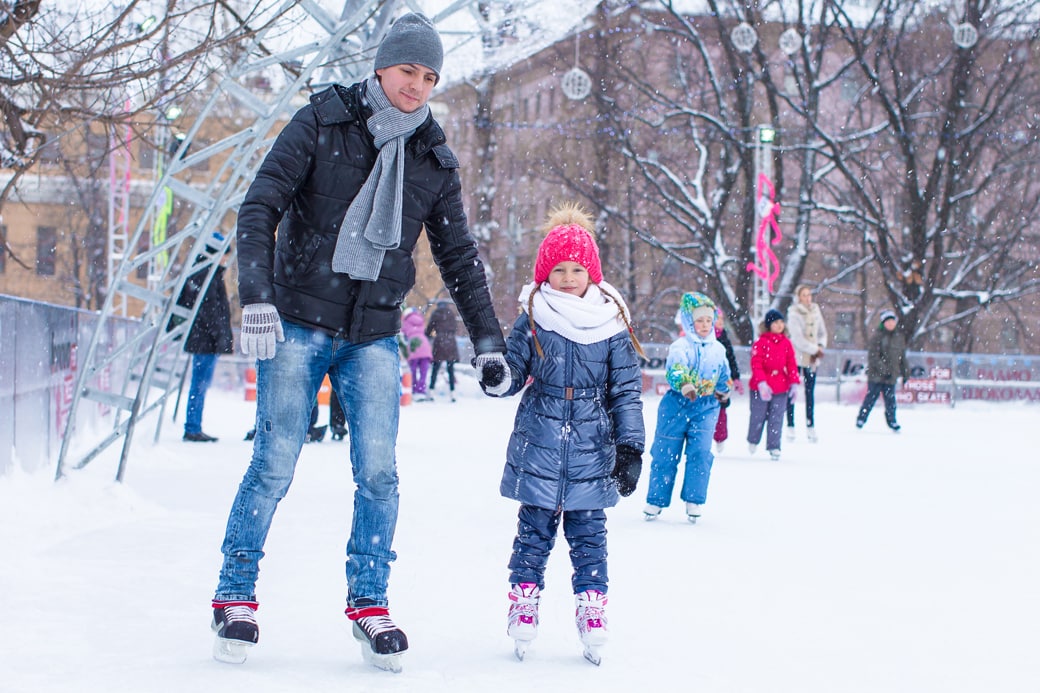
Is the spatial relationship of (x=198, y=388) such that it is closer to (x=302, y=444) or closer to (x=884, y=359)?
(x=302, y=444)

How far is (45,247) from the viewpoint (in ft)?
130

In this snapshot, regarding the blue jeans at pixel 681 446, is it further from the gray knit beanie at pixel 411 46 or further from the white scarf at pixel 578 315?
the gray knit beanie at pixel 411 46

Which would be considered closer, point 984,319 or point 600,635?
point 600,635

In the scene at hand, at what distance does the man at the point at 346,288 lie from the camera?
3426 mm

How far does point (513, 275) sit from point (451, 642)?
2774 cm

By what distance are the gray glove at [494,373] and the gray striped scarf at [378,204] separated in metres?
0.46

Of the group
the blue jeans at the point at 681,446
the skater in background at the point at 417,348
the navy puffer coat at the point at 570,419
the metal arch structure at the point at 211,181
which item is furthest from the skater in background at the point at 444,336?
the navy puffer coat at the point at 570,419

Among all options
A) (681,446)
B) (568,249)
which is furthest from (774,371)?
(568,249)

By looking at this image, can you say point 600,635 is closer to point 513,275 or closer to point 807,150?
point 807,150

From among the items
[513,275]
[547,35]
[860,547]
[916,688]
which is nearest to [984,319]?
[513,275]

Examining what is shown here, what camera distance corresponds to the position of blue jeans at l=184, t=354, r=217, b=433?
1042 centimetres

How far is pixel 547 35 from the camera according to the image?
987cm

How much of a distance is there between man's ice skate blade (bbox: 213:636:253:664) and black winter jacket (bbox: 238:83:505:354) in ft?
3.08

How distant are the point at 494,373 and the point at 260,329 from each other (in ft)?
2.58
